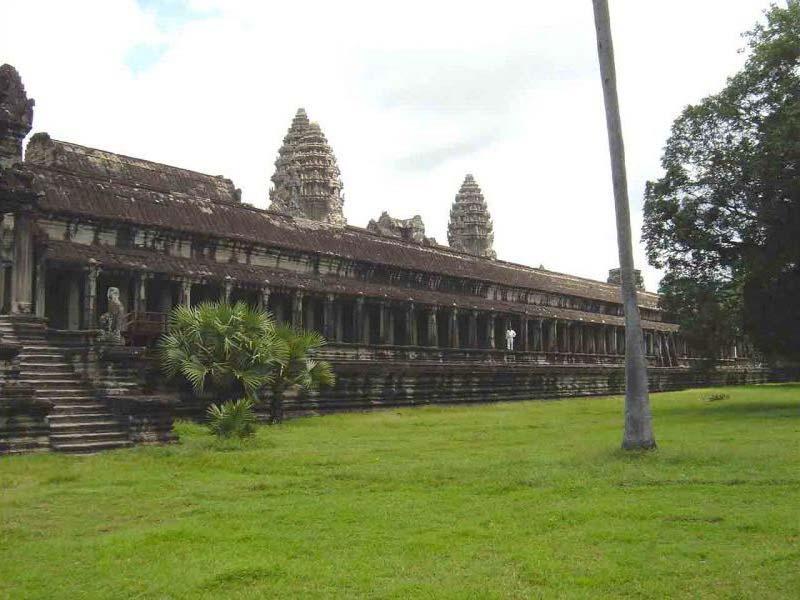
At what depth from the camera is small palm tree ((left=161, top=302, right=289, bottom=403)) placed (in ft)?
64.8

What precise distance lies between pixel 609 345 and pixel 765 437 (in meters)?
40.0

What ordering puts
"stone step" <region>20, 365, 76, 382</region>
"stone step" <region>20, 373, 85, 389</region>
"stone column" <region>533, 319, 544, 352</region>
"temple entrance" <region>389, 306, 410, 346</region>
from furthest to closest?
"stone column" <region>533, 319, 544, 352</region> → "temple entrance" <region>389, 306, 410, 346</region> → "stone step" <region>20, 365, 76, 382</region> → "stone step" <region>20, 373, 85, 389</region>

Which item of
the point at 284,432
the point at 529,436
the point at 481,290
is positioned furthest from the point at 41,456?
the point at 481,290

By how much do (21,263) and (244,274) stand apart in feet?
31.4

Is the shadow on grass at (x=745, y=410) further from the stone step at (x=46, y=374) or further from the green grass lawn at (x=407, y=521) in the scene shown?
the stone step at (x=46, y=374)

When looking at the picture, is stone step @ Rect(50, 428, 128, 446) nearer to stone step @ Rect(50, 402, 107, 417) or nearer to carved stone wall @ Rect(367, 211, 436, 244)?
stone step @ Rect(50, 402, 107, 417)

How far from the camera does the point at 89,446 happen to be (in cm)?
1573

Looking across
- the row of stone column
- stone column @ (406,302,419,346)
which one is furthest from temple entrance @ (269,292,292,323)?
stone column @ (406,302,419,346)

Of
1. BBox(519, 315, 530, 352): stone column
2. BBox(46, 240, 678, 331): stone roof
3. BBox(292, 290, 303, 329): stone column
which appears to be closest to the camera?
BBox(46, 240, 678, 331): stone roof

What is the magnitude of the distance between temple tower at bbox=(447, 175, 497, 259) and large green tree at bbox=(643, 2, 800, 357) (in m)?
56.4

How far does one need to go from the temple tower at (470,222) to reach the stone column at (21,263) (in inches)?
2648

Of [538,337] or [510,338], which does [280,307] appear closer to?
[510,338]

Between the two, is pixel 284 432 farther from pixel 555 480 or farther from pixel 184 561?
pixel 184 561

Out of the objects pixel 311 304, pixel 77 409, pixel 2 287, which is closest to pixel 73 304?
pixel 2 287
